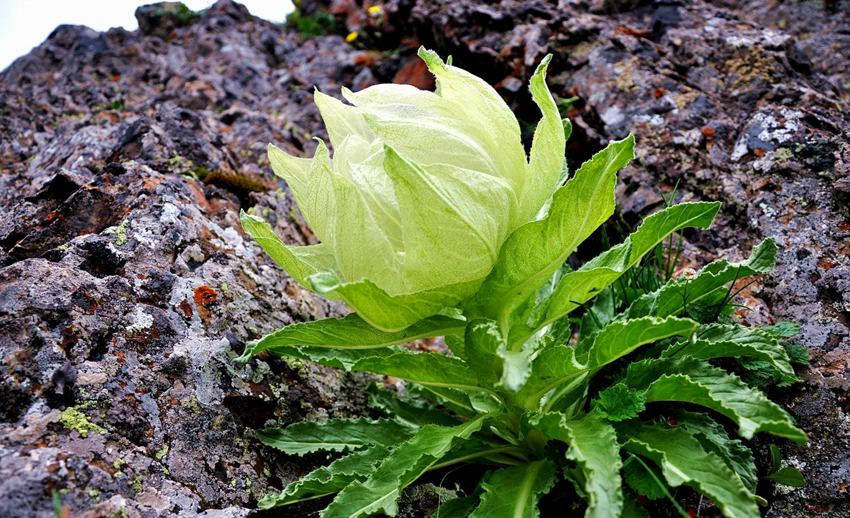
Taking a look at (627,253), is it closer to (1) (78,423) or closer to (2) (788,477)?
(2) (788,477)

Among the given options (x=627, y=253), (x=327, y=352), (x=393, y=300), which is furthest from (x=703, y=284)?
(x=327, y=352)

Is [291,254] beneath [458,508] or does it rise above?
above

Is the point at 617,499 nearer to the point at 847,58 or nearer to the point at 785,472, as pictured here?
the point at 785,472

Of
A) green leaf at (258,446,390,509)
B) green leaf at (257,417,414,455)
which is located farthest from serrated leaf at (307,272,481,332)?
green leaf at (257,417,414,455)

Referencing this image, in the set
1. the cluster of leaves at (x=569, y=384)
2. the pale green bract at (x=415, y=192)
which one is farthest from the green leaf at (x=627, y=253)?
the pale green bract at (x=415, y=192)

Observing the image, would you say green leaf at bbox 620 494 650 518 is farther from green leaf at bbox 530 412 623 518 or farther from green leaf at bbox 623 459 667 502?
green leaf at bbox 530 412 623 518
